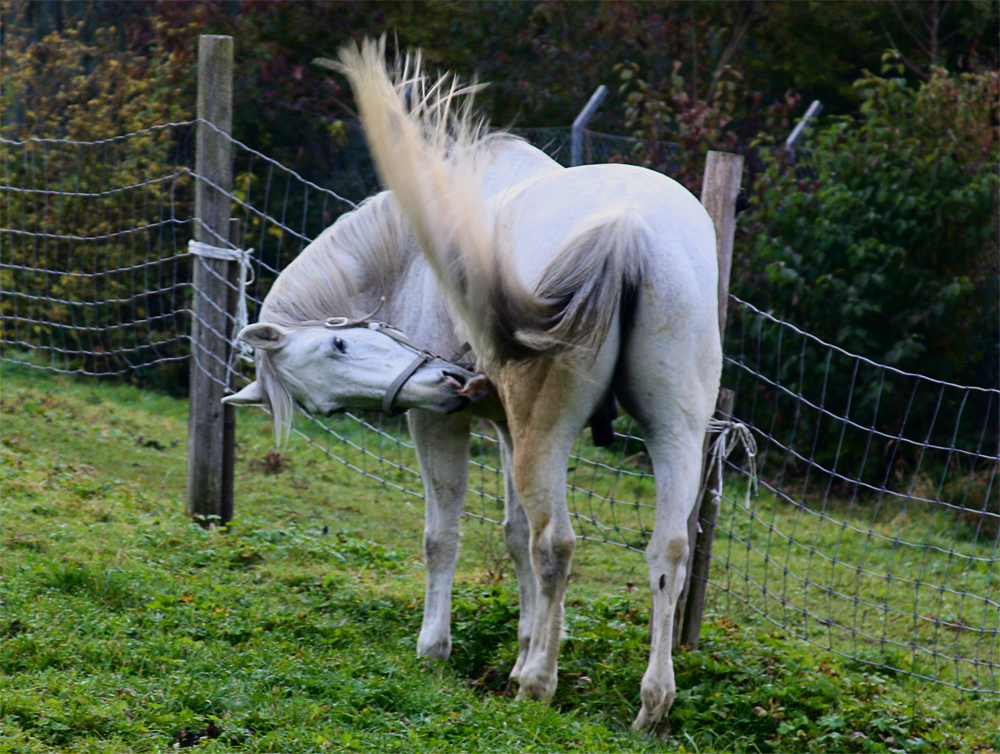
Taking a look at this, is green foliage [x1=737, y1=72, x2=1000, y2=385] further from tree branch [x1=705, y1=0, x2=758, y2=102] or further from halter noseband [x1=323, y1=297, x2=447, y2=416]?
halter noseband [x1=323, y1=297, x2=447, y2=416]

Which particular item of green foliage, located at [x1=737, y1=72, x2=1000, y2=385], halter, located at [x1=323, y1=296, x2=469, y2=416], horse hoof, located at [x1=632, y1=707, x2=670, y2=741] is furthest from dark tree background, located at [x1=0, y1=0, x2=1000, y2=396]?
horse hoof, located at [x1=632, y1=707, x2=670, y2=741]

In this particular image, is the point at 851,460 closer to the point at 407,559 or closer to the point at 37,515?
the point at 407,559

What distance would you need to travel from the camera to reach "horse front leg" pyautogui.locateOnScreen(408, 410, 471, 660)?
3.72 m

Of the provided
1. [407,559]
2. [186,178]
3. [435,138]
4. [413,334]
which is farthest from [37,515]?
[186,178]

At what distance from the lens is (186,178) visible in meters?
8.79

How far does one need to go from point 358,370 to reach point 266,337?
38 cm

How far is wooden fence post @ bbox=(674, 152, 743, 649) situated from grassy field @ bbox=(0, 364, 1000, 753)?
156mm

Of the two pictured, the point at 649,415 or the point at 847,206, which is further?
the point at 847,206

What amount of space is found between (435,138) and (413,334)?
882mm

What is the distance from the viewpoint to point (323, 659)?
3.49 m

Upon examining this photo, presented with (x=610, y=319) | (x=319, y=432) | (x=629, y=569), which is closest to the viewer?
(x=610, y=319)

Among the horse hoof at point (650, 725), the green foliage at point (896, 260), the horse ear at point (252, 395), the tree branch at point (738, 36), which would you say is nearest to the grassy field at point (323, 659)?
the horse hoof at point (650, 725)

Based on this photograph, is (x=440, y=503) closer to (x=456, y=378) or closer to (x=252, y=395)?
(x=456, y=378)

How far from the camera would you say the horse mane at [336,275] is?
3.69 meters
